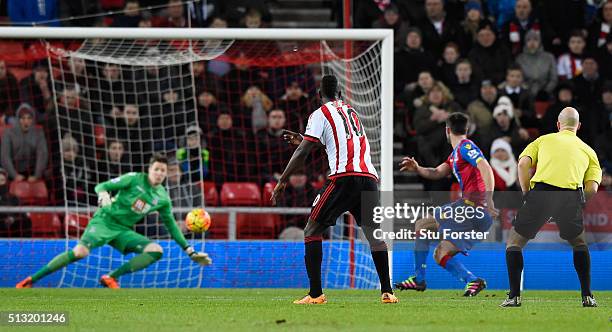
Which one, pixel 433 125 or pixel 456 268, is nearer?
pixel 456 268

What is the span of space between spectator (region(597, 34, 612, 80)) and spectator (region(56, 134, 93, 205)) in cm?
844

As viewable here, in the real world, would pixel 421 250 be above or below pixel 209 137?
below

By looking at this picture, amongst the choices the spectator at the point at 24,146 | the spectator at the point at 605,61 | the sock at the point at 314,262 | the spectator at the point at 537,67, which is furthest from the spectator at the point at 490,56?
the sock at the point at 314,262

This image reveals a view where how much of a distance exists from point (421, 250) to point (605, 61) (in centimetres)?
764

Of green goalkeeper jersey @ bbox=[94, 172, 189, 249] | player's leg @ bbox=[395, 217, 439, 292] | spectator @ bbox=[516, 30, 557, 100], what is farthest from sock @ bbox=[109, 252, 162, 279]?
spectator @ bbox=[516, 30, 557, 100]

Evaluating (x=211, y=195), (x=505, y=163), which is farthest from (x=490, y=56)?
(x=211, y=195)

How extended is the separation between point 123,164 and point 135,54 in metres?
1.56

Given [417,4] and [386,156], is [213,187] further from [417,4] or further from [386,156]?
[417,4]

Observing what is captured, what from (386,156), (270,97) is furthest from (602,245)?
(270,97)

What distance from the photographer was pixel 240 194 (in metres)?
17.0

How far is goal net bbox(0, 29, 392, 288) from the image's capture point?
15.6 m

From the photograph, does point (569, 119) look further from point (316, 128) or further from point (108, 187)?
point (108, 187)

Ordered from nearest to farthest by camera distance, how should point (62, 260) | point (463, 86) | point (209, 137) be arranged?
point (62, 260) → point (209, 137) → point (463, 86)

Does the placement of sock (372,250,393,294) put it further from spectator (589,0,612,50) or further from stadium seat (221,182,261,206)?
spectator (589,0,612,50)
